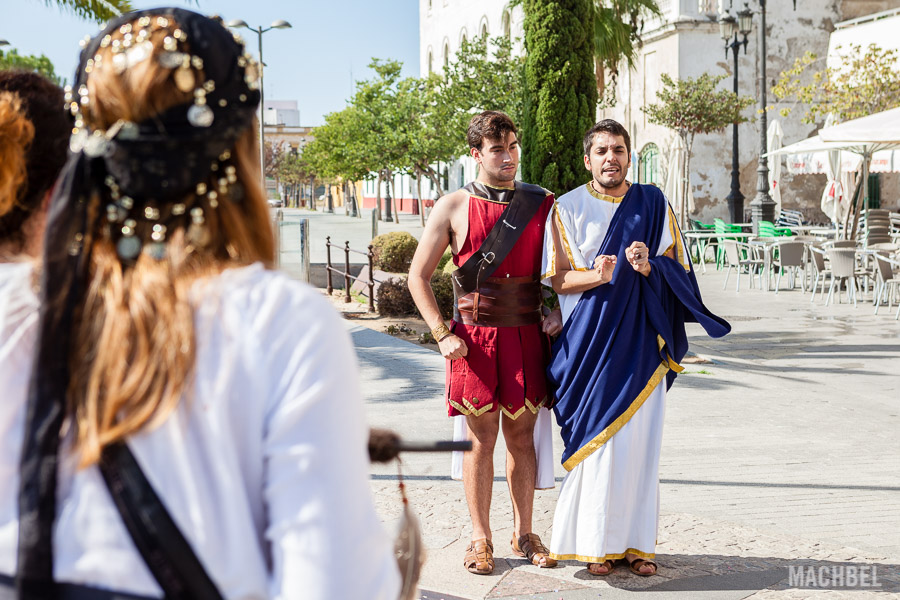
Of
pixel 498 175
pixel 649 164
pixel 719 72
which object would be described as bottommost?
pixel 498 175

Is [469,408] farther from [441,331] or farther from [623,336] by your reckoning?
[623,336]

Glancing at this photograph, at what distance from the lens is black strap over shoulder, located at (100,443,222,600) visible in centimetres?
115

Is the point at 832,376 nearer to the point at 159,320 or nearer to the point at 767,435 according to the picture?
the point at 767,435

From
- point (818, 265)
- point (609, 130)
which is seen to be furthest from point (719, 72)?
point (609, 130)

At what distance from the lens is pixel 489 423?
4527 millimetres

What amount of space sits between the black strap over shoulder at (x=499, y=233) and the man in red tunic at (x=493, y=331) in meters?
0.01

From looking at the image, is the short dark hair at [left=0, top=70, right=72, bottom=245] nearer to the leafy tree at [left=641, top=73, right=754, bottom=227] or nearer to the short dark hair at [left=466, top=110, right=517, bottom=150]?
the short dark hair at [left=466, top=110, right=517, bottom=150]

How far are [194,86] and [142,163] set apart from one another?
120mm

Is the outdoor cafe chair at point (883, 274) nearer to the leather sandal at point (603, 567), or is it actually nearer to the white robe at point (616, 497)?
the white robe at point (616, 497)

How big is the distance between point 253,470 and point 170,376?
15 centimetres

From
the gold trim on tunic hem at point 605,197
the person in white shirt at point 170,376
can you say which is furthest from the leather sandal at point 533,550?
the person in white shirt at point 170,376

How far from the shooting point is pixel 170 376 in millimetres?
1186

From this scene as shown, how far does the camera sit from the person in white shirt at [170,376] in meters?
1.17

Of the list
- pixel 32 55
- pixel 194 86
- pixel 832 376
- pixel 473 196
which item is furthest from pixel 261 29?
pixel 194 86
